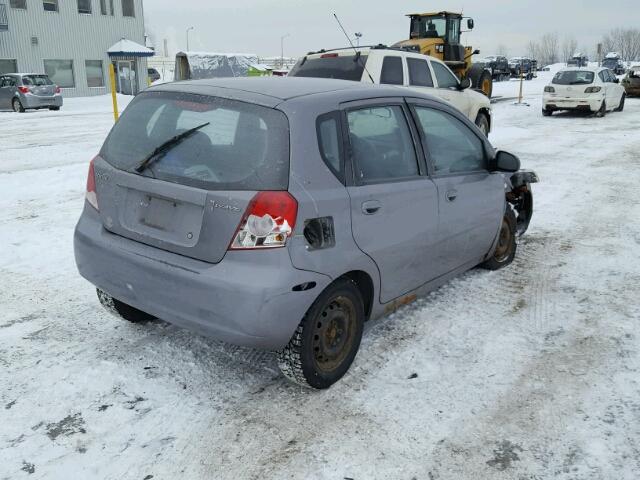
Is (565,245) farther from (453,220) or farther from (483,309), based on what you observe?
(453,220)

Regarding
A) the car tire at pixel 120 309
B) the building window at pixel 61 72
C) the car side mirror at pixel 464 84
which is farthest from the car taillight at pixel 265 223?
the building window at pixel 61 72

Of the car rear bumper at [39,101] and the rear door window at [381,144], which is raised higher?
the rear door window at [381,144]

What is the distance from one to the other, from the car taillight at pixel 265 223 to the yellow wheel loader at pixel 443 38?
1487cm

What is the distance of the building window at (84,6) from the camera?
114 ft

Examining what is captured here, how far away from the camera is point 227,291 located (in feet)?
9.74

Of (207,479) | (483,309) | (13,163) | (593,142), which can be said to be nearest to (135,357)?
(207,479)

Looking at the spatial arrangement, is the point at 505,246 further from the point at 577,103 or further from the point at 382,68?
the point at 577,103

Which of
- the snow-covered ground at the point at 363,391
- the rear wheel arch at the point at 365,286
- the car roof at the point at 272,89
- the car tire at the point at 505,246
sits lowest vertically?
the snow-covered ground at the point at 363,391

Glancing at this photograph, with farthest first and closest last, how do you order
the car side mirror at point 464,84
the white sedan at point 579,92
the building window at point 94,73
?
the building window at point 94,73, the white sedan at point 579,92, the car side mirror at point 464,84

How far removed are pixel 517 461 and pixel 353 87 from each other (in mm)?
2300

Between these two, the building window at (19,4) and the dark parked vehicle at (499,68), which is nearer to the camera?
the building window at (19,4)

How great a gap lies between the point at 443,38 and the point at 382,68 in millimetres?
8850

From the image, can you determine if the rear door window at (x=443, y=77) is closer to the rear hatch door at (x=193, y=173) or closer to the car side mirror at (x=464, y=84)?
the car side mirror at (x=464, y=84)

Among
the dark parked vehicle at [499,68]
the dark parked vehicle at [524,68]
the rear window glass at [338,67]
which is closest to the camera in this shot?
the rear window glass at [338,67]
